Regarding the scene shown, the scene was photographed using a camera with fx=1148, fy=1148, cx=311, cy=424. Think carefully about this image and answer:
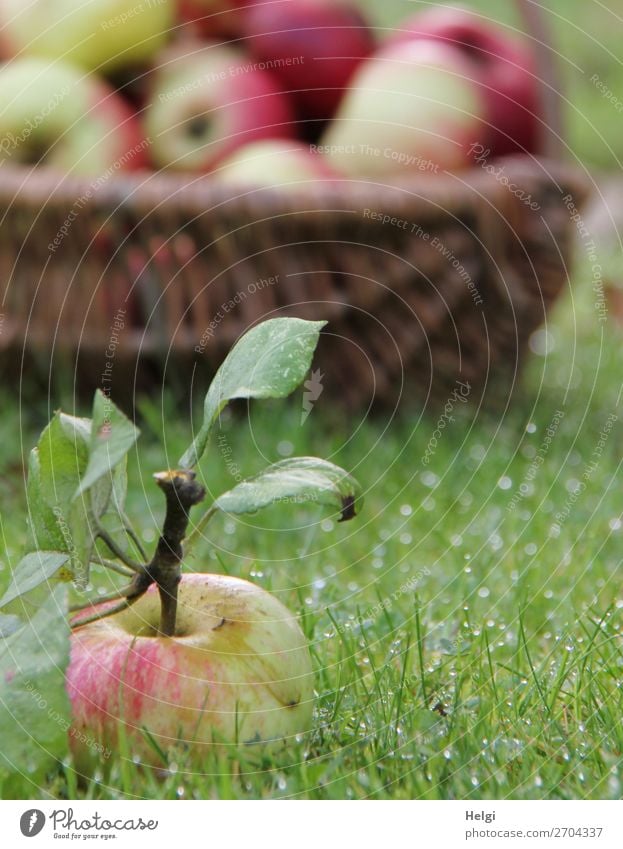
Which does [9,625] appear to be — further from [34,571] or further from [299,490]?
[299,490]

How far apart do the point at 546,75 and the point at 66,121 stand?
532 millimetres

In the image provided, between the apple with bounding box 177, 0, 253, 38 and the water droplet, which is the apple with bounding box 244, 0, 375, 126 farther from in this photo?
the water droplet

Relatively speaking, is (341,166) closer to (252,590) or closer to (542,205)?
(542,205)

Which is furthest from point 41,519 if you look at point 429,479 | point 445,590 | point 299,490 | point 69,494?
point 429,479

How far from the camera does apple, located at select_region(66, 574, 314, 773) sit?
1.77 ft

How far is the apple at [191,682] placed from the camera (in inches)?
21.2

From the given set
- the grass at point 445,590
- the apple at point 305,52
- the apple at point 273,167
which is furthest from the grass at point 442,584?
the apple at point 305,52

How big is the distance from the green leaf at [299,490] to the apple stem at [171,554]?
0.06 feet

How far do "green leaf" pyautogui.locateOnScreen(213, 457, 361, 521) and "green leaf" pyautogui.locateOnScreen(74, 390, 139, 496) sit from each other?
55 millimetres

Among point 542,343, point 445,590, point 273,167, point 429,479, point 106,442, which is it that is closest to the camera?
point 106,442

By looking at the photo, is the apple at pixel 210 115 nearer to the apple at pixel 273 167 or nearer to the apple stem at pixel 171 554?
the apple at pixel 273 167

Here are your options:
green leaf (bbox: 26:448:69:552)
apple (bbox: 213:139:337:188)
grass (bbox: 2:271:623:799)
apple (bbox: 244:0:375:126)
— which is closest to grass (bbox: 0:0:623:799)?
grass (bbox: 2:271:623:799)

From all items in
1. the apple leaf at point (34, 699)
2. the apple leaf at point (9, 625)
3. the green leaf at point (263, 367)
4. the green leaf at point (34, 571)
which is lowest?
the apple leaf at point (34, 699)

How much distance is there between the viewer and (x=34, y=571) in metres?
0.54
